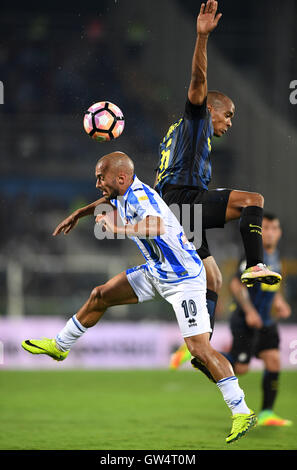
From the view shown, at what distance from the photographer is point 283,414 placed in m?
8.86

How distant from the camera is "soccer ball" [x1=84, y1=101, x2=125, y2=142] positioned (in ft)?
18.8

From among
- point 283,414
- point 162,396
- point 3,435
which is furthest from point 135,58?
point 3,435

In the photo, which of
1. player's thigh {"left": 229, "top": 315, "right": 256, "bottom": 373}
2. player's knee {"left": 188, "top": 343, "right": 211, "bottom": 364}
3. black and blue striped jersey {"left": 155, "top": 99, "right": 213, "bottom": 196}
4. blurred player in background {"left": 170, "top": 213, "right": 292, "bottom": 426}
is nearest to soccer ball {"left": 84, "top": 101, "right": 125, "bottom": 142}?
black and blue striped jersey {"left": 155, "top": 99, "right": 213, "bottom": 196}

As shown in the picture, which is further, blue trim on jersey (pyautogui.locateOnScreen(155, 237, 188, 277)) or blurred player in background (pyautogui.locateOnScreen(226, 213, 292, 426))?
blurred player in background (pyautogui.locateOnScreen(226, 213, 292, 426))

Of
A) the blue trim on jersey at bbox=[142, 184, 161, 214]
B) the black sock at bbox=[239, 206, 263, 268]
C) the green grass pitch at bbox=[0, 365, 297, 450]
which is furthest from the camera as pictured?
the green grass pitch at bbox=[0, 365, 297, 450]

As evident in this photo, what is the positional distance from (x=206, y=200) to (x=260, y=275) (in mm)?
777

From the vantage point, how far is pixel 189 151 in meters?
5.68

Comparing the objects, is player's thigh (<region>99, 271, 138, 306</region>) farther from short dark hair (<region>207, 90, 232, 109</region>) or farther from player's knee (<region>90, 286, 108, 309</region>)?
short dark hair (<region>207, 90, 232, 109</region>)

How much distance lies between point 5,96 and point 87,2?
397cm

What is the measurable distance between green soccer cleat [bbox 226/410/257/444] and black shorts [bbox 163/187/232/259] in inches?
55.0

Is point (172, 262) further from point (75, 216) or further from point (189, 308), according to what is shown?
point (75, 216)

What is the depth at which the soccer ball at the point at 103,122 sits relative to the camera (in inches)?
226

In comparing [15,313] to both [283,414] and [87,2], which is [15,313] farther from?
[87,2]

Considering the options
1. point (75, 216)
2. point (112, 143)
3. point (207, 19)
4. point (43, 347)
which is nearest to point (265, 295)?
point (75, 216)
